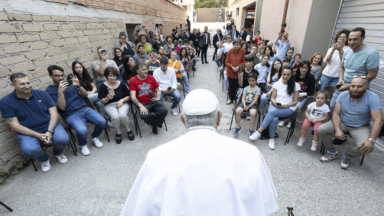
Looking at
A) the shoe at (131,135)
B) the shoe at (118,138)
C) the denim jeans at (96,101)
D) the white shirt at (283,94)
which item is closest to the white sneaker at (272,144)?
the white shirt at (283,94)

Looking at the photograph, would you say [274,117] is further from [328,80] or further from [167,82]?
[167,82]

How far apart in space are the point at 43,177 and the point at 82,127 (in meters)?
0.95

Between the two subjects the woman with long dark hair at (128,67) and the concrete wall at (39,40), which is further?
the woman with long dark hair at (128,67)

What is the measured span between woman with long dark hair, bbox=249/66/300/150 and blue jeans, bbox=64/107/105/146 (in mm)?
3066

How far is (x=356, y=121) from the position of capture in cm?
278

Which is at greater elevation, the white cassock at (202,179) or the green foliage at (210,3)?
the green foliage at (210,3)

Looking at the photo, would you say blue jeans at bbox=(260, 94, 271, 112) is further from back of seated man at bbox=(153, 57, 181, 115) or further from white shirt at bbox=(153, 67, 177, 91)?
white shirt at bbox=(153, 67, 177, 91)

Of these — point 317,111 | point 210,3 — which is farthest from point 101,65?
point 210,3

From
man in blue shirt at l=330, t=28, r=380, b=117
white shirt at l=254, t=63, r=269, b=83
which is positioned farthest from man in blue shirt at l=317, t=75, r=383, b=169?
white shirt at l=254, t=63, r=269, b=83

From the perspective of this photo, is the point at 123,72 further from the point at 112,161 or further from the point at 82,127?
the point at 112,161

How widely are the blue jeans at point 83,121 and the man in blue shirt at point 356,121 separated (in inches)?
162

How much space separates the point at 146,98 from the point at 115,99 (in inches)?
25.5

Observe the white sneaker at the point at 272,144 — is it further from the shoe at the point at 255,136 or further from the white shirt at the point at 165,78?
the white shirt at the point at 165,78

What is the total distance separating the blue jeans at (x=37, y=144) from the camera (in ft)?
8.86
